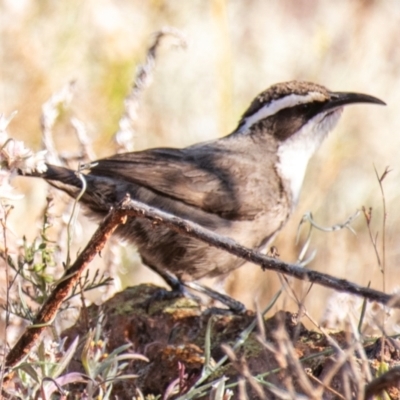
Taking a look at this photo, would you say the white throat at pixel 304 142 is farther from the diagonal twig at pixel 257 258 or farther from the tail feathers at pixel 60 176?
the diagonal twig at pixel 257 258

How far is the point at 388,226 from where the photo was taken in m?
6.20

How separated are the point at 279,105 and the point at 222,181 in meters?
0.80

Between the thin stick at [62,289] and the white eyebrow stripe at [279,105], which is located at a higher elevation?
the white eyebrow stripe at [279,105]

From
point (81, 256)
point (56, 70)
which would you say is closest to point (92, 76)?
point (56, 70)

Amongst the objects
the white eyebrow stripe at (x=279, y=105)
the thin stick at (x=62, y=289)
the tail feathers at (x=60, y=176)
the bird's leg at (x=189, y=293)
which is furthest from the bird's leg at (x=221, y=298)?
the thin stick at (x=62, y=289)

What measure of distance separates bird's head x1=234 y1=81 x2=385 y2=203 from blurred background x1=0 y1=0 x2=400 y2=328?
0.79 meters

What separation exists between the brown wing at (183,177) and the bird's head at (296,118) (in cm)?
50

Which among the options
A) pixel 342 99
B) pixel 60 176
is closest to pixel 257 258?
pixel 60 176

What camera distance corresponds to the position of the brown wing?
5605 millimetres

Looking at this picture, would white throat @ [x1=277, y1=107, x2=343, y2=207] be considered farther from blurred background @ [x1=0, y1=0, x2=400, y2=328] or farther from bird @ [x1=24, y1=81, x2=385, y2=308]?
blurred background @ [x1=0, y1=0, x2=400, y2=328]

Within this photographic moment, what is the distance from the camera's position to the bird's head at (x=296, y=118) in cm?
625

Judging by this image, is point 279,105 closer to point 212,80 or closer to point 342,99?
point 342,99

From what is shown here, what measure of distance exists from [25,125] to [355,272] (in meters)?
3.33

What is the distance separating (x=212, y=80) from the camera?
30.3ft
